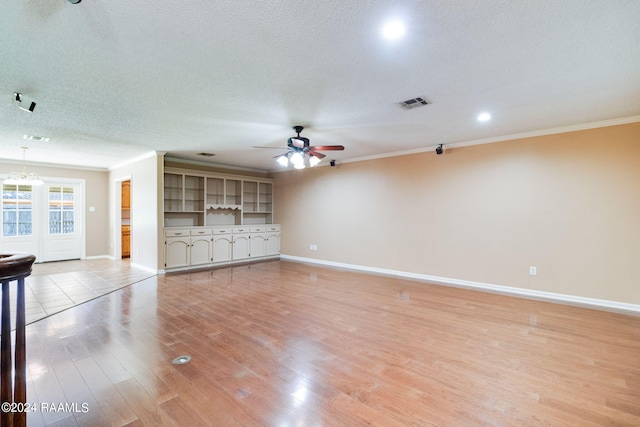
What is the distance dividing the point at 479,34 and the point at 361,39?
2.70 feet

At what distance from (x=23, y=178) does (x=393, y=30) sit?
8.23 meters

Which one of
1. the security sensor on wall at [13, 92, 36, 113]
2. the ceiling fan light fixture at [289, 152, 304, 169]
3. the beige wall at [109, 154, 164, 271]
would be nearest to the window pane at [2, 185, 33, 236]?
the beige wall at [109, 154, 164, 271]

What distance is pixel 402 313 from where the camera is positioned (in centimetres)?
372

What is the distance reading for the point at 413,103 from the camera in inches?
132

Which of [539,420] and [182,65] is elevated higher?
[182,65]

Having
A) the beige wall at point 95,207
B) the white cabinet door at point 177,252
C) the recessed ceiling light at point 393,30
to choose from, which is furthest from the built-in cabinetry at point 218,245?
the recessed ceiling light at point 393,30

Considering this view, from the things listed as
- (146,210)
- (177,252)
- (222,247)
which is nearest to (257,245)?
(222,247)

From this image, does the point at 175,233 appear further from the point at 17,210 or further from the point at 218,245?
the point at 17,210

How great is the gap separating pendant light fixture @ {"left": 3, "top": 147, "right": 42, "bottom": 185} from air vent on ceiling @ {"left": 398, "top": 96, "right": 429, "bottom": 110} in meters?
6.83

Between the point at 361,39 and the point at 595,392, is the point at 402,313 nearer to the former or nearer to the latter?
the point at 595,392

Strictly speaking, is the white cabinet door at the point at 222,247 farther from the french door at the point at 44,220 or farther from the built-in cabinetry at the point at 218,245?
the french door at the point at 44,220

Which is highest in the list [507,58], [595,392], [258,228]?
[507,58]

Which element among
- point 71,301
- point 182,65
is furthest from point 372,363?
point 71,301

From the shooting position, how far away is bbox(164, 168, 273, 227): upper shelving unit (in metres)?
6.70
